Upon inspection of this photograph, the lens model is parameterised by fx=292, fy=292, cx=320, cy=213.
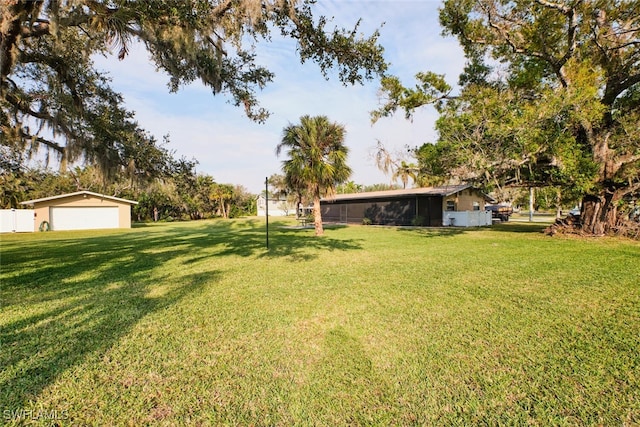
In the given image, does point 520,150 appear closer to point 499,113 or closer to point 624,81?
point 499,113

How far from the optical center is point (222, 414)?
81.1 inches

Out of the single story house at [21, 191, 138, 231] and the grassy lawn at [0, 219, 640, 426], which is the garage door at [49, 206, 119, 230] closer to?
the single story house at [21, 191, 138, 231]

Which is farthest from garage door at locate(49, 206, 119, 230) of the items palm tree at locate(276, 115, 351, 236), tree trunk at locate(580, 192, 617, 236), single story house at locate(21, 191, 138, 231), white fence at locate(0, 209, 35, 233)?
tree trunk at locate(580, 192, 617, 236)

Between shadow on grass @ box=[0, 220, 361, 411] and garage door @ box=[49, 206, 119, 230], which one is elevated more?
garage door @ box=[49, 206, 119, 230]

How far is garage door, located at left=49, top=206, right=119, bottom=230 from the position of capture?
75.9 feet

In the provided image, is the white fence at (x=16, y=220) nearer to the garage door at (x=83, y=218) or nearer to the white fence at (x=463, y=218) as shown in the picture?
the garage door at (x=83, y=218)

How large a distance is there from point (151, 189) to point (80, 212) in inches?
935

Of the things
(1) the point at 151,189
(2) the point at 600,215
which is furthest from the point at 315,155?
(2) the point at 600,215

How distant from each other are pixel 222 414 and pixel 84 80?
7454 millimetres

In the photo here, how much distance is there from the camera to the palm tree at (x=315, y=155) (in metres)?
14.1

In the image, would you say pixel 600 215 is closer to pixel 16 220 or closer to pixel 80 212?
pixel 80 212

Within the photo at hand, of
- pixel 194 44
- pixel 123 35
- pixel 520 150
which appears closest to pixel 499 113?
pixel 520 150

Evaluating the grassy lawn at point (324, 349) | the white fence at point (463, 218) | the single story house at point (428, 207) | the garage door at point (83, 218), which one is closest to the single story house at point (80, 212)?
the garage door at point (83, 218)

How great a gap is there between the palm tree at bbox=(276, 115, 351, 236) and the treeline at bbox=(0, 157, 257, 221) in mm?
4857
